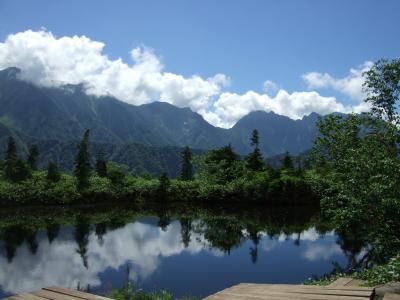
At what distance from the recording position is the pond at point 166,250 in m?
22.4

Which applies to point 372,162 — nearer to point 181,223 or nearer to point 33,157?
Answer: point 181,223

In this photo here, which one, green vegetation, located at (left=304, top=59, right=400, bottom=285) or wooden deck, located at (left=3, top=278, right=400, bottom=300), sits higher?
green vegetation, located at (left=304, top=59, right=400, bottom=285)

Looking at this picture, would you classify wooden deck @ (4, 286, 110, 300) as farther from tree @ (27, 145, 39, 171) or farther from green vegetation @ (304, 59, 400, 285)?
tree @ (27, 145, 39, 171)

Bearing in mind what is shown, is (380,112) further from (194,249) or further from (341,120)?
(194,249)

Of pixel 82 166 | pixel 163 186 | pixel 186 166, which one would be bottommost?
pixel 163 186

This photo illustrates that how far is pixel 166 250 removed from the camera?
3177 centimetres

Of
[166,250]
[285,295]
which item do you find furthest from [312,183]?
[285,295]

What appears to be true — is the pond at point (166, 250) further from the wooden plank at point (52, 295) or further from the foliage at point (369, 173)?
the wooden plank at point (52, 295)

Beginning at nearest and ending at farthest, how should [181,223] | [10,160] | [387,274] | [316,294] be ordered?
[316,294] < [387,274] < [181,223] < [10,160]

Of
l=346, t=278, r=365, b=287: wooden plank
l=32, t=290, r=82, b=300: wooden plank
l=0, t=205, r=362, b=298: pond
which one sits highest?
l=32, t=290, r=82, b=300: wooden plank

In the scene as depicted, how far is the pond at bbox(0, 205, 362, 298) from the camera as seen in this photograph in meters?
22.4

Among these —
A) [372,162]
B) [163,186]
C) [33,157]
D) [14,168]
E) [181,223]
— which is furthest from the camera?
[33,157]

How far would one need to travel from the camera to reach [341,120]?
1809 cm

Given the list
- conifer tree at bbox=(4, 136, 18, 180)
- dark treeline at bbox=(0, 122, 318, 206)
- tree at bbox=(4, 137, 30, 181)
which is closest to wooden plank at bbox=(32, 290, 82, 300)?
dark treeline at bbox=(0, 122, 318, 206)
